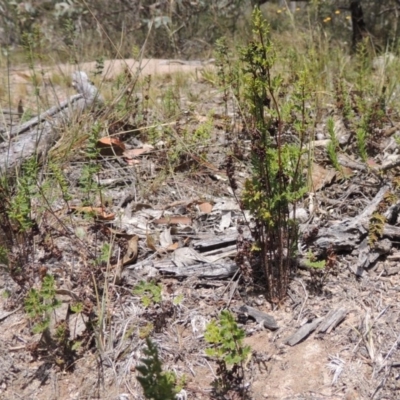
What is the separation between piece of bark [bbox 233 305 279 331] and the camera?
2213 mm

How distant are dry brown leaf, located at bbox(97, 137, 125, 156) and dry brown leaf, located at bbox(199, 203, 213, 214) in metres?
0.69

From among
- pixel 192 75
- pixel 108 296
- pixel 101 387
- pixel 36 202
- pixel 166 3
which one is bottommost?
pixel 101 387

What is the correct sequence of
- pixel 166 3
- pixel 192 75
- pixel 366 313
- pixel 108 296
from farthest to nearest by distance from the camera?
pixel 166 3
pixel 192 75
pixel 108 296
pixel 366 313

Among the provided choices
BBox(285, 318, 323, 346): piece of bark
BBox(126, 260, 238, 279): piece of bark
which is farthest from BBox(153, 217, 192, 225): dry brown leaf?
BBox(285, 318, 323, 346): piece of bark

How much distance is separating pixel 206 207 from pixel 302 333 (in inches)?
39.0

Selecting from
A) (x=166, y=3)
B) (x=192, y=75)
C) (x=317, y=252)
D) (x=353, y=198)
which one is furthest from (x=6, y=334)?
(x=166, y=3)

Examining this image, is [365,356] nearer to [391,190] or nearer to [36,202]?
[391,190]

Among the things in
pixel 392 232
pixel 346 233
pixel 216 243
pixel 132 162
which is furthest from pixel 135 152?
pixel 392 232

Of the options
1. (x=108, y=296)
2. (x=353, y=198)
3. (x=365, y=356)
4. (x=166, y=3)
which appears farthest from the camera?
(x=166, y=3)

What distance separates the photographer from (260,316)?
2248 millimetres

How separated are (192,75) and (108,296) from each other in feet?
10.6

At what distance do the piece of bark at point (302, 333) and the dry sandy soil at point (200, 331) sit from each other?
2 cm

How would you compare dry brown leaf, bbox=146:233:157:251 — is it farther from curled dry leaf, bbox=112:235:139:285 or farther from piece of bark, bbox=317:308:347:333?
piece of bark, bbox=317:308:347:333

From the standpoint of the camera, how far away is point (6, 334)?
7.81 ft
